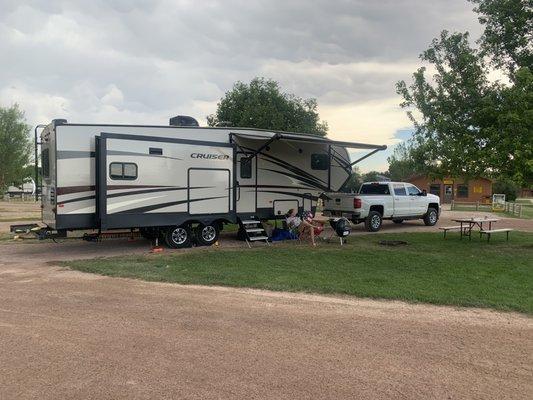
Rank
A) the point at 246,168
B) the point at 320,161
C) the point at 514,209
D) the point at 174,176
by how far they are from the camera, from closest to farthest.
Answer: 1. the point at 174,176
2. the point at 246,168
3. the point at 320,161
4. the point at 514,209

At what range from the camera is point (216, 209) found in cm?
1291

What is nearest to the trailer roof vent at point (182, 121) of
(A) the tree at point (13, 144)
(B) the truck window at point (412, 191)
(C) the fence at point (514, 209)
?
(B) the truck window at point (412, 191)

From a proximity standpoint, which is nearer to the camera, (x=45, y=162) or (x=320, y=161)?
(x=45, y=162)

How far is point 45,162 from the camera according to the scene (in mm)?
11750

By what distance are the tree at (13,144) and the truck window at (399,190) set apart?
32617 millimetres

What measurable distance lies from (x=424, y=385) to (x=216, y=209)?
30.6 ft

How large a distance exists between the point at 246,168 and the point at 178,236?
2.74 meters

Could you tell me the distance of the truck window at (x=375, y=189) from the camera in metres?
17.8

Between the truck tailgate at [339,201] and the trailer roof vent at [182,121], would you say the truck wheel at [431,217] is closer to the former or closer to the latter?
the truck tailgate at [339,201]

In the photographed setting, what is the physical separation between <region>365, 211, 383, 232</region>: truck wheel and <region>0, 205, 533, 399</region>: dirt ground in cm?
997

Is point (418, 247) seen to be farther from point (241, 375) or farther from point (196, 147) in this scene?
point (241, 375)

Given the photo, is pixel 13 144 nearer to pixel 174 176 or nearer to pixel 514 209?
pixel 174 176

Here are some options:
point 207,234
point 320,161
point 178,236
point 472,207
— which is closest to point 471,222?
point 320,161

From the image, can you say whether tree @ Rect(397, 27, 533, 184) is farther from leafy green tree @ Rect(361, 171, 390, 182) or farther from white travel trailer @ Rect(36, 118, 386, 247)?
leafy green tree @ Rect(361, 171, 390, 182)
